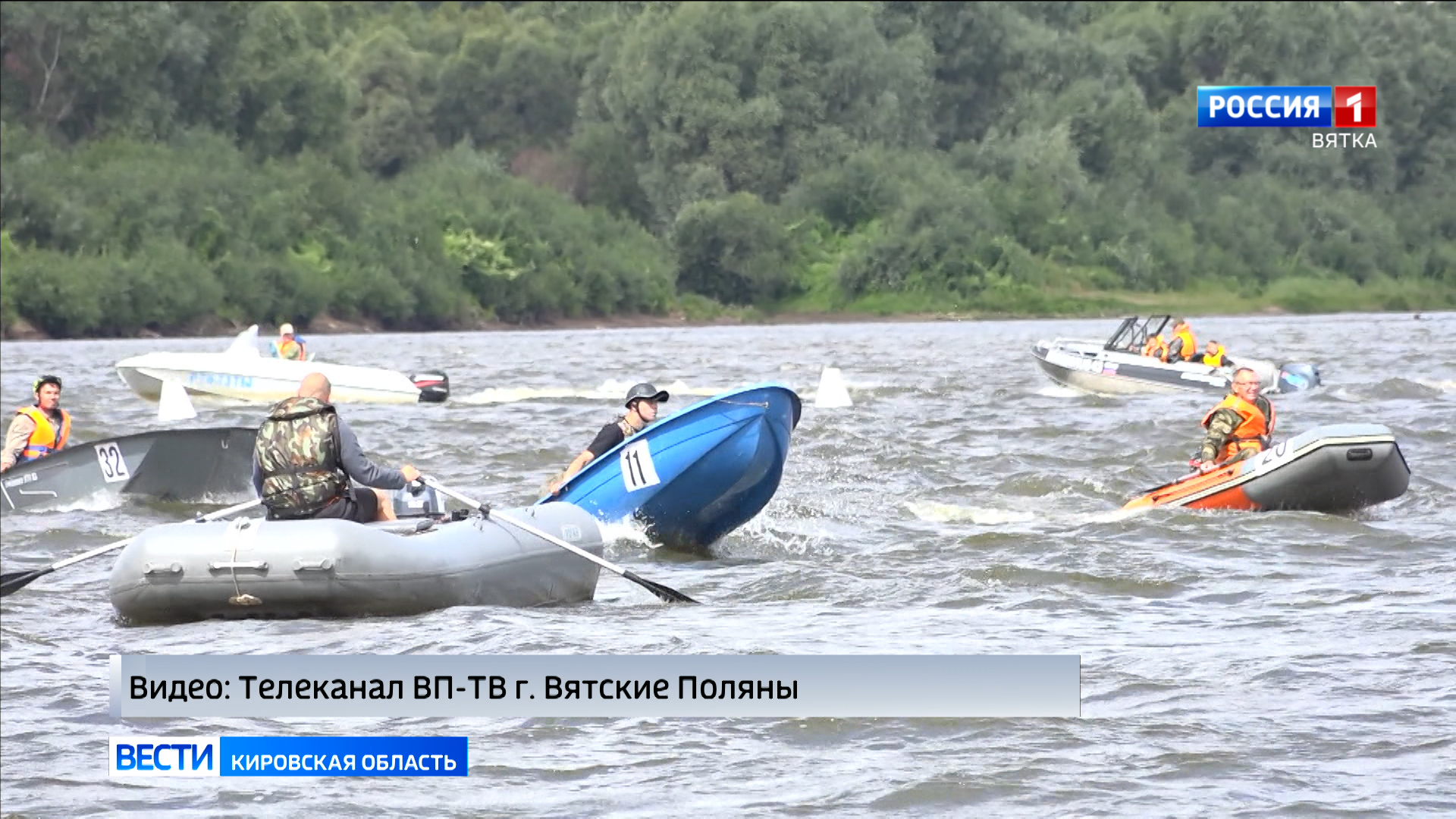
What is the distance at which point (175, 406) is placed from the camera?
94.7 ft

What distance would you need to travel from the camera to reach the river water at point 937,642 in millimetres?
8836

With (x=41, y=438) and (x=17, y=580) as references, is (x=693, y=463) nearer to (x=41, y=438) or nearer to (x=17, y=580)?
(x=17, y=580)

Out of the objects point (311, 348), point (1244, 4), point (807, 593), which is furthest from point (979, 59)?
point (807, 593)

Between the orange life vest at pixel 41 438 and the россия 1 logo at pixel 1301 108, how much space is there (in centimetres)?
3404

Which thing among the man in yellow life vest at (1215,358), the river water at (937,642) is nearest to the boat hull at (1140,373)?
the man in yellow life vest at (1215,358)

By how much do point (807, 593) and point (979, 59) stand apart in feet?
238

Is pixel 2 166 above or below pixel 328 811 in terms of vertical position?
above

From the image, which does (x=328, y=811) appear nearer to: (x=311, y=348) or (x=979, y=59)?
(x=311, y=348)

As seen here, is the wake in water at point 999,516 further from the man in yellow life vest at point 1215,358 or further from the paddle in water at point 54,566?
the man in yellow life vest at point 1215,358

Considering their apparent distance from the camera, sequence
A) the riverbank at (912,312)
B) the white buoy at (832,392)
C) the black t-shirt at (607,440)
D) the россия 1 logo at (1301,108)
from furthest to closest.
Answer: the riverbank at (912,312)
the россия 1 logo at (1301,108)
the white buoy at (832,392)
the black t-shirt at (607,440)

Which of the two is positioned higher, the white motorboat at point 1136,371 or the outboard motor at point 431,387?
the outboard motor at point 431,387

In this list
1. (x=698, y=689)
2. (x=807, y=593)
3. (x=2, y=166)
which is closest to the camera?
(x=698, y=689)

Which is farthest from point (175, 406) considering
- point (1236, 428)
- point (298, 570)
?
point (298, 570)

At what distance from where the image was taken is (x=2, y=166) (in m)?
64.9
